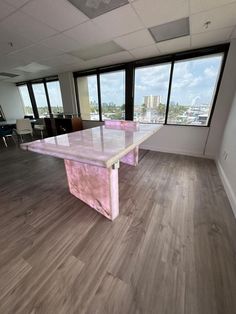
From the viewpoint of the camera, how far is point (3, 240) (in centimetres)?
136

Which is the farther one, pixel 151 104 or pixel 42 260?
pixel 151 104

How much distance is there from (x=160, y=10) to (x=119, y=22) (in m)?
0.58

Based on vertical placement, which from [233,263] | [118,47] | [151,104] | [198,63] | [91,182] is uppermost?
[118,47]

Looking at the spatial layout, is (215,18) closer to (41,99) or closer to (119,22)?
(119,22)

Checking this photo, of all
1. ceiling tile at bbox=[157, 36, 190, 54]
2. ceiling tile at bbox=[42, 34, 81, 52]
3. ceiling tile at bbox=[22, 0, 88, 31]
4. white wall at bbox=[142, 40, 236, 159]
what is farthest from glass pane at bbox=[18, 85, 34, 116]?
ceiling tile at bbox=[157, 36, 190, 54]

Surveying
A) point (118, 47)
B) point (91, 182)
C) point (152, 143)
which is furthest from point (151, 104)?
point (91, 182)

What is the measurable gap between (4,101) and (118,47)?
6.46 metres

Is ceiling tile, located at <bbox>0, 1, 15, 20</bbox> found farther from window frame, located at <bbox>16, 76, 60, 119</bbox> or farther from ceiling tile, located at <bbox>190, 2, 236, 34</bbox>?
window frame, located at <bbox>16, 76, 60, 119</bbox>

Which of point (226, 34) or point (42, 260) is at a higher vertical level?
point (226, 34)

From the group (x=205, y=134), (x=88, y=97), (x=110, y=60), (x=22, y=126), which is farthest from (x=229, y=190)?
(x=22, y=126)

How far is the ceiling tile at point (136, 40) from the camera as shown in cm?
227

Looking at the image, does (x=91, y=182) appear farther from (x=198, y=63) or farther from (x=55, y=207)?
(x=198, y=63)

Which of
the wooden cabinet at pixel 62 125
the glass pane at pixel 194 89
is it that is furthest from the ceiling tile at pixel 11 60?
the glass pane at pixel 194 89

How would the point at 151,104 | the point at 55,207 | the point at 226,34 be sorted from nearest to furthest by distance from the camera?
the point at 55,207, the point at 226,34, the point at 151,104
